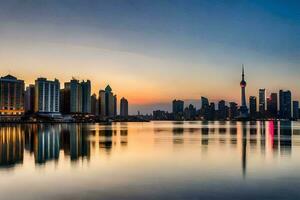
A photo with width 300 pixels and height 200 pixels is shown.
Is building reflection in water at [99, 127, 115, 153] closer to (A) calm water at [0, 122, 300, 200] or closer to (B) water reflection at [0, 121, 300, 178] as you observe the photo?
(B) water reflection at [0, 121, 300, 178]

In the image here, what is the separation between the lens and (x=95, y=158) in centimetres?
3881

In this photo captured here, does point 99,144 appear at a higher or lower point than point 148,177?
lower

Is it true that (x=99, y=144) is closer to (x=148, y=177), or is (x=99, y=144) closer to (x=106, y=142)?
(x=106, y=142)

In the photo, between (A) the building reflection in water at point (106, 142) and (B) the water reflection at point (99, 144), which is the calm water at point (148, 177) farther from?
(A) the building reflection in water at point (106, 142)

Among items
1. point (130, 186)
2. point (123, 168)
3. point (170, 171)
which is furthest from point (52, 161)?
point (130, 186)

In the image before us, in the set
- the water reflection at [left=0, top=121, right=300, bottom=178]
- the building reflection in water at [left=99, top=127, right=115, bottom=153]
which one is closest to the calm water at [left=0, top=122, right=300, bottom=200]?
the water reflection at [left=0, top=121, right=300, bottom=178]

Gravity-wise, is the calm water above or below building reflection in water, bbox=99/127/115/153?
above

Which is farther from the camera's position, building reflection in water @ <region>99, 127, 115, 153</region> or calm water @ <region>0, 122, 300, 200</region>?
building reflection in water @ <region>99, 127, 115, 153</region>

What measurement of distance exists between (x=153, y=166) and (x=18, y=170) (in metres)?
10.9


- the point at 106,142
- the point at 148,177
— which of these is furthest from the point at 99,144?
the point at 148,177

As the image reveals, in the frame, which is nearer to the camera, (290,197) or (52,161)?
(290,197)

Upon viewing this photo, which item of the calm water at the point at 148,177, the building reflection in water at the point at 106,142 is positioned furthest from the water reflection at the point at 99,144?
the calm water at the point at 148,177

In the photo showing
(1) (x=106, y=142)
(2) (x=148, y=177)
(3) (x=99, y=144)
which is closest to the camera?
(2) (x=148, y=177)

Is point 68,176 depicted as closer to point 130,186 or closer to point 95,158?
point 130,186
